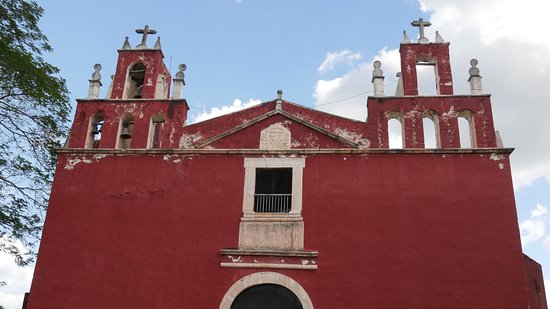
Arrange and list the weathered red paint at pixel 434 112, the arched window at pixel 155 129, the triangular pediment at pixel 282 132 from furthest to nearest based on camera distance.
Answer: the arched window at pixel 155 129 < the triangular pediment at pixel 282 132 < the weathered red paint at pixel 434 112

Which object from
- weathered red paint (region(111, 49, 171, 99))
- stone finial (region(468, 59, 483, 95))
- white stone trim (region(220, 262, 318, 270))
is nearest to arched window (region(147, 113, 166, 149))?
weathered red paint (region(111, 49, 171, 99))

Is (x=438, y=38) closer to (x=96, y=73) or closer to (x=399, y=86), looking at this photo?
(x=399, y=86)

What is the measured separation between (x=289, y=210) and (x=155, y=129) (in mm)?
4275

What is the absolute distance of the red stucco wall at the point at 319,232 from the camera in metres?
9.81

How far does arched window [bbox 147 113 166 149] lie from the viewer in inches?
462

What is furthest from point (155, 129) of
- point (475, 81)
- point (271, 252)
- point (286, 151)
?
point (475, 81)

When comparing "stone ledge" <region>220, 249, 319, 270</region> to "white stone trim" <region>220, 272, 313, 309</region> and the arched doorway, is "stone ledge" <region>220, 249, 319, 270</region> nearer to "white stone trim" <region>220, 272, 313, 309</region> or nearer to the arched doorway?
"white stone trim" <region>220, 272, 313, 309</region>

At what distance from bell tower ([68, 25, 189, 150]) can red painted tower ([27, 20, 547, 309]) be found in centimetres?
4

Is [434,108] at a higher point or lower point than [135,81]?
lower

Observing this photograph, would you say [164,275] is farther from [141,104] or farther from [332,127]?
[332,127]

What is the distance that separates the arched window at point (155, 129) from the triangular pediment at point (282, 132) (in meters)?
0.70

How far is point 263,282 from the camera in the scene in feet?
32.9

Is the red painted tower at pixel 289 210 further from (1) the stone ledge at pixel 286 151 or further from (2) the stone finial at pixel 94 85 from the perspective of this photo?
(2) the stone finial at pixel 94 85

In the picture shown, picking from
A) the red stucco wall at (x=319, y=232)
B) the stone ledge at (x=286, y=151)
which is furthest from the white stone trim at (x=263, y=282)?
the stone ledge at (x=286, y=151)
